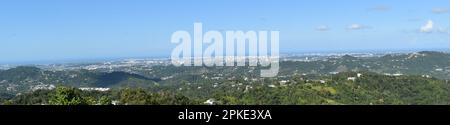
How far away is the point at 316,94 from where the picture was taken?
100 meters

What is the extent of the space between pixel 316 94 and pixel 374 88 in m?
19.9

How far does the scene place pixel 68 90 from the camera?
154 feet
